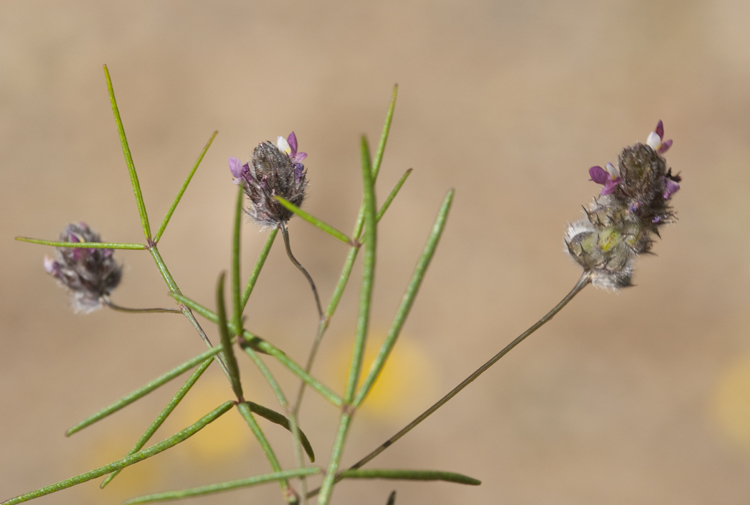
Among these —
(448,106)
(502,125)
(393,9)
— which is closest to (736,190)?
(502,125)

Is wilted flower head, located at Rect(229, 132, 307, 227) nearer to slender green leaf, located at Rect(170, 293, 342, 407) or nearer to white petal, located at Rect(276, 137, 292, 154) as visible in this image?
white petal, located at Rect(276, 137, 292, 154)

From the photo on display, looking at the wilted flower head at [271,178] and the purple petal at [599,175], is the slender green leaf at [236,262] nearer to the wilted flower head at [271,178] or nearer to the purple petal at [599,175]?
the wilted flower head at [271,178]

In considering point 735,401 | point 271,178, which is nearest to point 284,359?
point 271,178

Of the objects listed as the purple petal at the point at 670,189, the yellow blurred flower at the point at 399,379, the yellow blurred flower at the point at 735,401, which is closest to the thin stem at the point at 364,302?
the purple petal at the point at 670,189

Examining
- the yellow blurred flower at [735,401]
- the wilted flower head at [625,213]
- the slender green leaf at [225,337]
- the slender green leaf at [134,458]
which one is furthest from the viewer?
the yellow blurred flower at [735,401]

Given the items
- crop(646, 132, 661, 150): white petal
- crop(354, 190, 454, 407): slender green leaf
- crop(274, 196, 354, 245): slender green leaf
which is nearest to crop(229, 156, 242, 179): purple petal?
crop(274, 196, 354, 245): slender green leaf
